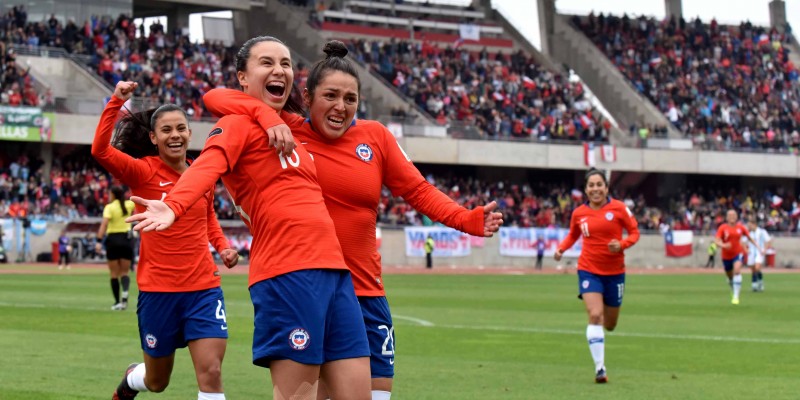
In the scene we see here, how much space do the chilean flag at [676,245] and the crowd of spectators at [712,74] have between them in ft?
24.4

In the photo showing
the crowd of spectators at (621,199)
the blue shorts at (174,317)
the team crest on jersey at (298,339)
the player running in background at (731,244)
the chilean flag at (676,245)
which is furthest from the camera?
the chilean flag at (676,245)

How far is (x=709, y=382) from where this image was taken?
13008 millimetres

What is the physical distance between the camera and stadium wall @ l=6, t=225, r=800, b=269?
151ft

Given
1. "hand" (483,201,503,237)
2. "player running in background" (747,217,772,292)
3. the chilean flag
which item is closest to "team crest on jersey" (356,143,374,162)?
"hand" (483,201,503,237)

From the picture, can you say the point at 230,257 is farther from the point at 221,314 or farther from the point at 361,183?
the point at 361,183

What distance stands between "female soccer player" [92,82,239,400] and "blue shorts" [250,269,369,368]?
2303 millimetres

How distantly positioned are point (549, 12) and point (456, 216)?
6700 centimetres

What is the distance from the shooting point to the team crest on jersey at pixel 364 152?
262 inches

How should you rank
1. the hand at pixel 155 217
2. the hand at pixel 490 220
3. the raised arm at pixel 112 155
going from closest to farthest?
the hand at pixel 155 217 < the hand at pixel 490 220 < the raised arm at pixel 112 155

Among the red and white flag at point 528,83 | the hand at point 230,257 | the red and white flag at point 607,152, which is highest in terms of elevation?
the red and white flag at point 528,83

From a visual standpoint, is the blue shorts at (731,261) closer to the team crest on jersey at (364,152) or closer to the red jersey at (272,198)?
the team crest on jersey at (364,152)

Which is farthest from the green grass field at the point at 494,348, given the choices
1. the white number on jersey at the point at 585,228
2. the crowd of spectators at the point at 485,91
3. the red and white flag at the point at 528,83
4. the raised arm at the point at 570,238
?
the red and white flag at the point at 528,83

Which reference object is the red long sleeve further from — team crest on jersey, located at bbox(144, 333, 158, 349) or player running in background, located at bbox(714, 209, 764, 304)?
player running in background, located at bbox(714, 209, 764, 304)

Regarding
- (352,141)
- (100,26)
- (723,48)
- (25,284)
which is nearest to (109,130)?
(352,141)
